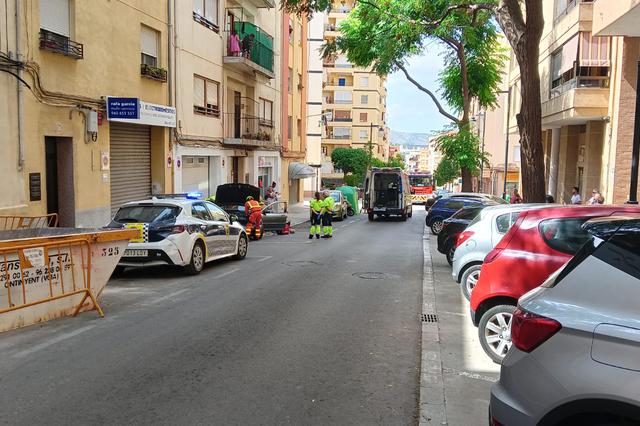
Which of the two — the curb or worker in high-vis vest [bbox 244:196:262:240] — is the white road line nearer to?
the curb

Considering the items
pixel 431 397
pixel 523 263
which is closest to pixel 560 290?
pixel 431 397

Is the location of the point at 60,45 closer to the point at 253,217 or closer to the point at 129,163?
the point at 129,163

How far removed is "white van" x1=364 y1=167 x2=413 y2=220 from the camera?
31.8 metres

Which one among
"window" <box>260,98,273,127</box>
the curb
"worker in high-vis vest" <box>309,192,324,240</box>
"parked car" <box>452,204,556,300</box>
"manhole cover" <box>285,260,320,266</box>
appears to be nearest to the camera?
the curb

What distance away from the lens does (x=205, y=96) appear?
24.2 meters

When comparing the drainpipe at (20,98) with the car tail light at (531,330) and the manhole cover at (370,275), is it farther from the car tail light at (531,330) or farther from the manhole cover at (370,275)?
the car tail light at (531,330)

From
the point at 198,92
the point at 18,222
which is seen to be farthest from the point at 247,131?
the point at 18,222

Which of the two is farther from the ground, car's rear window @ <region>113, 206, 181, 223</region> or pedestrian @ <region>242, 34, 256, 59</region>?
pedestrian @ <region>242, 34, 256, 59</region>

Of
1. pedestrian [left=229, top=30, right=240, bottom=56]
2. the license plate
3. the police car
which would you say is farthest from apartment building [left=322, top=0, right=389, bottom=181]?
the license plate

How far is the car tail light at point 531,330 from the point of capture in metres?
3.21

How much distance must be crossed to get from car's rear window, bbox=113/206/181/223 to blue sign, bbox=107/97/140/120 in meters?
5.53

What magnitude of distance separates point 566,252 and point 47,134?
12145 millimetres

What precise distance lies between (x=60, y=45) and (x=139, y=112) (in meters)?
2.95

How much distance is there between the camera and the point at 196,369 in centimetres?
589
